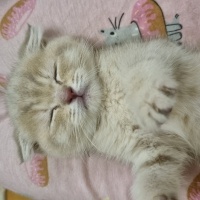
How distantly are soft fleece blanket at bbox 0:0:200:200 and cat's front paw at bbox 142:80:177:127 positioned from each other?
33 centimetres

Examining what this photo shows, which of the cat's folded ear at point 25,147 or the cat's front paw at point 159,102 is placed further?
the cat's folded ear at point 25,147

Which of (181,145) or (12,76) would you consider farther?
(12,76)

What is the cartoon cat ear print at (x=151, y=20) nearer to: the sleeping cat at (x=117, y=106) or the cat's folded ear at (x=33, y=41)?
the sleeping cat at (x=117, y=106)

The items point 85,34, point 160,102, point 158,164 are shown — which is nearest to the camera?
→ point 160,102

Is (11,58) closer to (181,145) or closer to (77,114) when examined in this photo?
(77,114)

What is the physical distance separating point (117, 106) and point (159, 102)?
0.25m

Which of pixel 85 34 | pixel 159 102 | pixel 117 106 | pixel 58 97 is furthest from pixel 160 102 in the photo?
pixel 85 34

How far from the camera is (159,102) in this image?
3.07 ft

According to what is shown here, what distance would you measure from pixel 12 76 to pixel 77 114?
388mm

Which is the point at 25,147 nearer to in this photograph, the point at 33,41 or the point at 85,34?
the point at 33,41

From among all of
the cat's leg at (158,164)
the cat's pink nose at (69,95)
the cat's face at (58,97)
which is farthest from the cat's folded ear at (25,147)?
the cat's leg at (158,164)

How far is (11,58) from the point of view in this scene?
5.34 ft

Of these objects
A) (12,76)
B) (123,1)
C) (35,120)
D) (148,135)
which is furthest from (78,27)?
(148,135)

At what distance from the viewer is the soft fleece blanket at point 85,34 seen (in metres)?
1.31
